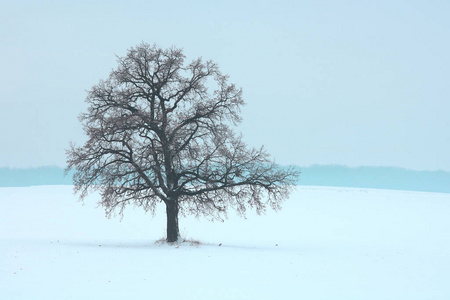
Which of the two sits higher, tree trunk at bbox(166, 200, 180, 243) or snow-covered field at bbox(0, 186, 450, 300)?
tree trunk at bbox(166, 200, 180, 243)

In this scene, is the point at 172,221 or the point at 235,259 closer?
the point at 235,259

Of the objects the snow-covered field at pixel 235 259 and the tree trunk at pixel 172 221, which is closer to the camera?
the snow-covered field at pixel 235 259

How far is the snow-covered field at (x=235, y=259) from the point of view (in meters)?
18.3

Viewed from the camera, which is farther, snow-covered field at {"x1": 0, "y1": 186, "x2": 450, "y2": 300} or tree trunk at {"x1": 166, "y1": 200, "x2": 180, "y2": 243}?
tree trunk at {"x1": 166, "y1": 200, "x2": 180, "y2": 243}

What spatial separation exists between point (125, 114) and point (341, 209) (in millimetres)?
32691

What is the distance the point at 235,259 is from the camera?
24.6m

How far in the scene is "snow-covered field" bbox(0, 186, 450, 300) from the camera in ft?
60.2

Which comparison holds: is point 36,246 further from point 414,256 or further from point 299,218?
point 299,218

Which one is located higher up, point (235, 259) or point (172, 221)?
point (172, 221)

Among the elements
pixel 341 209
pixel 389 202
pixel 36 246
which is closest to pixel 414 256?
pixel 36 246

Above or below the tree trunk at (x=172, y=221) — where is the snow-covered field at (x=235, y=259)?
below

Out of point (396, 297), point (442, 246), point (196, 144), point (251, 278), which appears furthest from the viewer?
point (442, 246)

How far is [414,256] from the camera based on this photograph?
92.6ft

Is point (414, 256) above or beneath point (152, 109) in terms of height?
beneath
